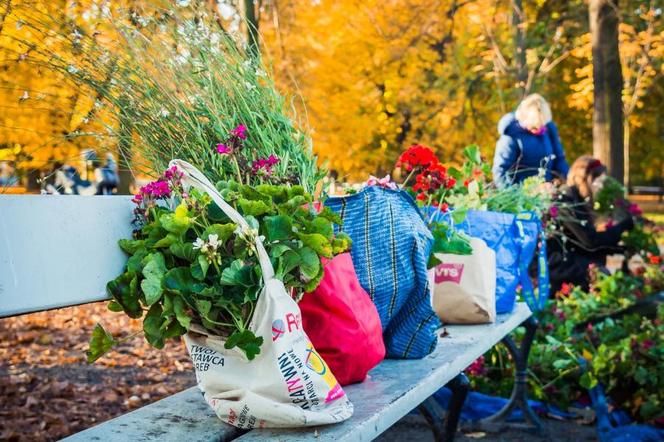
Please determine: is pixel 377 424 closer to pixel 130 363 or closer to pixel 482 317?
pixel 482 317

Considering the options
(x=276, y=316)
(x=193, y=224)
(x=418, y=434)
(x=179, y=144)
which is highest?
(x=179, y=144)

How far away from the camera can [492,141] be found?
17.4 metres

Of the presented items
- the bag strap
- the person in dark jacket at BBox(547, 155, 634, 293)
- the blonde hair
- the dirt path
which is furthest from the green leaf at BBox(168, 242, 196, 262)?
the person in dark jacket at BBox(547, 155, 634, 293)

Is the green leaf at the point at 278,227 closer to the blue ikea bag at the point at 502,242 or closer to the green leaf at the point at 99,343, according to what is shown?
the green leaf at the point at 99,343

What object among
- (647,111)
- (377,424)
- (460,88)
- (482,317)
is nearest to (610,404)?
(482,317)

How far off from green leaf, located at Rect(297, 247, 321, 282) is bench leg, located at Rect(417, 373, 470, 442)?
114 cm

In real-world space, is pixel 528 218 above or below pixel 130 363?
above

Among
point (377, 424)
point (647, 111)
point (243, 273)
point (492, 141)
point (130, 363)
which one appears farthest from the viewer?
point (647, 111)

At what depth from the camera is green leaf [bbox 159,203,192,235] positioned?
1856 millimetres

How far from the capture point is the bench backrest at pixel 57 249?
1.83 metres

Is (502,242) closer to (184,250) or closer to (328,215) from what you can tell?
(328,215)

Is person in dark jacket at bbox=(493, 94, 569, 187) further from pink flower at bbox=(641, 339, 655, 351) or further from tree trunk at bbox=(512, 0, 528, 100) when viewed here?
tree trunk at bbox=(512, 0, 528, 100)

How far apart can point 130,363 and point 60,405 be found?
1255 mm

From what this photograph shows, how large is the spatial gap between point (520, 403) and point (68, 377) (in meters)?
2.61
